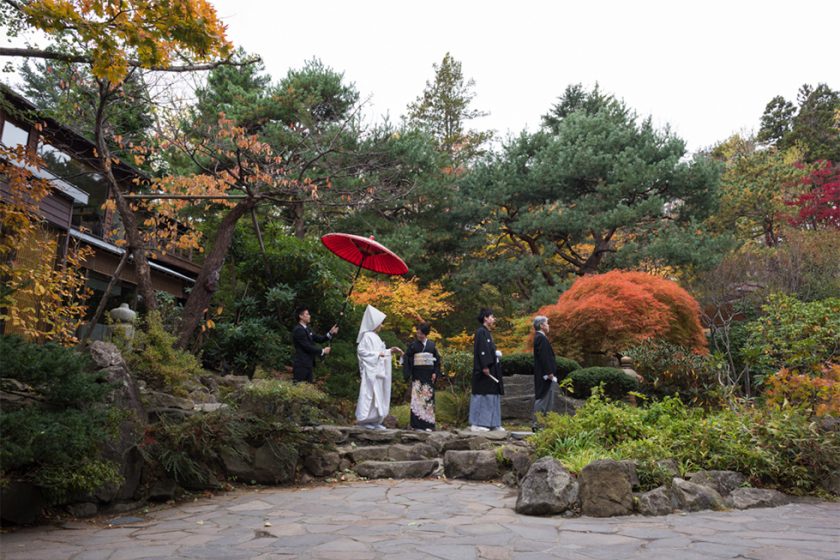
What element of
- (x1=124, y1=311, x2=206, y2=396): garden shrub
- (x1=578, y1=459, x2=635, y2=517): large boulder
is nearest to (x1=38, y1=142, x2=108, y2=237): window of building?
(x1=124, y1=311, x2=206, y2=396): garden shrub

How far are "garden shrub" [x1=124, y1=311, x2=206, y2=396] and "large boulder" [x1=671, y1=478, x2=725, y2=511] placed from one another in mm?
5527

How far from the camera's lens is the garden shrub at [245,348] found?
35.5ft

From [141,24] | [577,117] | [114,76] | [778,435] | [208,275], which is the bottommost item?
[778,435]

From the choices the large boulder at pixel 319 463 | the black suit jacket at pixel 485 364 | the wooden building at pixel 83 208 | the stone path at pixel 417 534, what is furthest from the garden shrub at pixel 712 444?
the wooden building at pixel 83 208

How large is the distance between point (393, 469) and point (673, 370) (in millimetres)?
6538

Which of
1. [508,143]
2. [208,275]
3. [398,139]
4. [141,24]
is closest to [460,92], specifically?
[508,143]

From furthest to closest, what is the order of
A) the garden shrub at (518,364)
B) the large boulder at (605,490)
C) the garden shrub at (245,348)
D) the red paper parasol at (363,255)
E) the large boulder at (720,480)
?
the garden shrub at (518,364) → the garden shrub at (245,348) → the red paper parasol at (363,255) → the large boulder at (720,480) → the large boulder at (605,490)

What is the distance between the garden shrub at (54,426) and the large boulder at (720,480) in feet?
15.3

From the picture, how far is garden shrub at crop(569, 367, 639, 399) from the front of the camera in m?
11.0

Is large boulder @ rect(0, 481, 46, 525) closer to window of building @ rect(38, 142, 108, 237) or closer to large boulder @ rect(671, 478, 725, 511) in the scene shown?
large boulder @ rect(671, 478, 725, 511)

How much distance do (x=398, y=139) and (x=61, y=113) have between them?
9.06 m

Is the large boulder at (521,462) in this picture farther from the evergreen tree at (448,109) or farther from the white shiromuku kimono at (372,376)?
the evergreen tree at (448,109)

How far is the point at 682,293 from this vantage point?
40.8 feet

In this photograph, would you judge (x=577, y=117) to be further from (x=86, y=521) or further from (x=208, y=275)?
(x=86, y=521)
